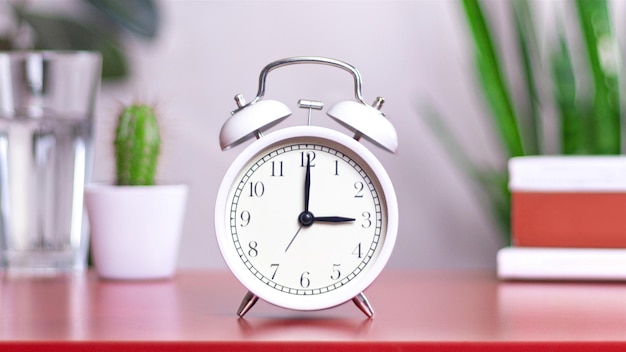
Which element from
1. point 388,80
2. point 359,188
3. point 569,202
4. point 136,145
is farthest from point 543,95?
point 359,188

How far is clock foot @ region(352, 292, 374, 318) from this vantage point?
2.82 ft

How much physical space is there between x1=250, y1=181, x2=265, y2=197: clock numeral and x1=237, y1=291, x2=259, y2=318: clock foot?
0.09 meters

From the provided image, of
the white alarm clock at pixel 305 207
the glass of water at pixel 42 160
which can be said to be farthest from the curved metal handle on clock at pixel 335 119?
the glass of water at pixel 42 160

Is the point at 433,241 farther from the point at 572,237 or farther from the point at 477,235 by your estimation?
the point at 572,237

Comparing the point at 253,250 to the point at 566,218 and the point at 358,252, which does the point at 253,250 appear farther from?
the point at 566,218

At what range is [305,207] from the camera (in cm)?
85

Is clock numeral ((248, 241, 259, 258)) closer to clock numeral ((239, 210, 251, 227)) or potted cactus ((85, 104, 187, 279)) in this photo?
clock numeral ((239, 210, 251, 227))

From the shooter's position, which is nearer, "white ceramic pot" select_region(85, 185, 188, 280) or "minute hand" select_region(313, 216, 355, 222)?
"minute hand" select_region(313, 216, 355, 222)

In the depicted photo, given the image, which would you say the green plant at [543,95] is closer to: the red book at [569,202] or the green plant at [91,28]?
the red book at [569,202]

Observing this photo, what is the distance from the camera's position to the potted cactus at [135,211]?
4.00 feet

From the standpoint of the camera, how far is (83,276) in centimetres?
130

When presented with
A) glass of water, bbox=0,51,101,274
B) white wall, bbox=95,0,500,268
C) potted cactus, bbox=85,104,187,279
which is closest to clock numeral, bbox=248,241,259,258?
potted cactus, bbox=85,104,187,279

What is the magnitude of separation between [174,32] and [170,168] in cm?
28

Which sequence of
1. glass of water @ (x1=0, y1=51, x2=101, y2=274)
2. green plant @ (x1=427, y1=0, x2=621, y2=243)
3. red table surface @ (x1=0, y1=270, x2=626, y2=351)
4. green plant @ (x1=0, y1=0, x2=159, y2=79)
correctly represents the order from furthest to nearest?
green plant @ (x1=0, y1=0, x2=159, y2=79)
green plant @ (x1=427, y1=0, x2=621, y2=243)
glass of water @ (x1=0, y1=51, x2=101, y2=274)
red table surface @ (x1=0, y1=270, x2=626, y2=351)
